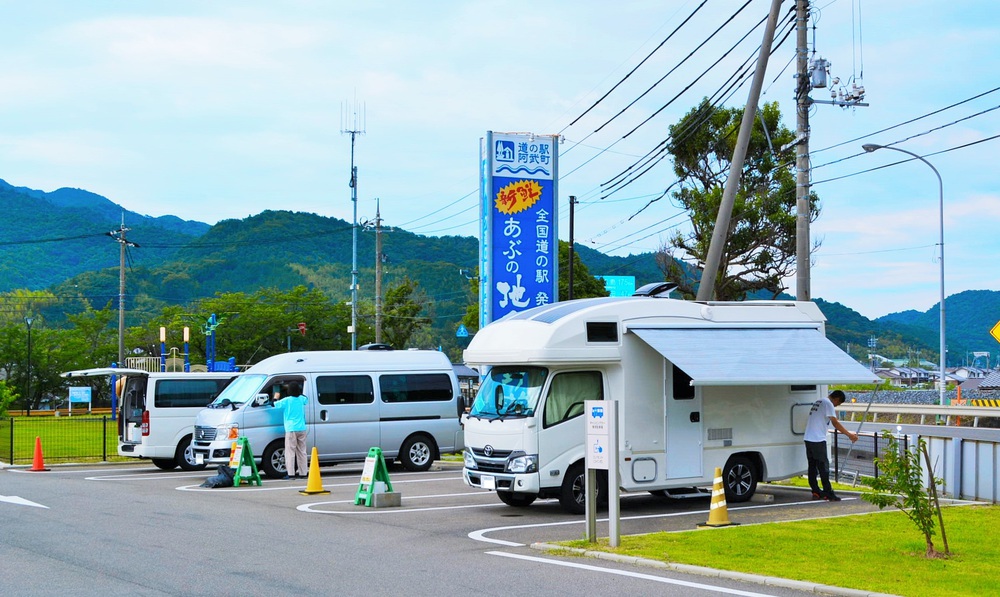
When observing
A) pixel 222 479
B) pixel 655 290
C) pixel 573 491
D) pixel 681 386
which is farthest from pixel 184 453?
pixel 681 386

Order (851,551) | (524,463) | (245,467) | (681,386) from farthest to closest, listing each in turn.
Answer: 1. (245,467)
2. (681,386)
3. (524,463)
4. (851,551)

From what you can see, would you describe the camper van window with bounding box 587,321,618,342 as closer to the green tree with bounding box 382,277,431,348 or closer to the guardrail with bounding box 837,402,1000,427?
the guardrail with bounding box 837,402,1000,427

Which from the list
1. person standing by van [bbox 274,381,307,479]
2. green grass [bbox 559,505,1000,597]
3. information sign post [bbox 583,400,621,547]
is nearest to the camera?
green grass [bbox 559,505,1000,597]

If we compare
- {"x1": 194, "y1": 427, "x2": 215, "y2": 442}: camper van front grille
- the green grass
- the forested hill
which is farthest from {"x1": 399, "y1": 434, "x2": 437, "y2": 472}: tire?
the forested hill

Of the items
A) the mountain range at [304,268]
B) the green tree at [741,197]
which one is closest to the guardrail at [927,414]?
the green tree at [741,197]

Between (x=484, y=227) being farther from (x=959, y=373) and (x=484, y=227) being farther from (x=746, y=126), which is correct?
(x=959, y=373)

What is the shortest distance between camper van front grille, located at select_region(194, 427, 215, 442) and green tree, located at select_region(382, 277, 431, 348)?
52.2 meters

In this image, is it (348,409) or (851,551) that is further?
(348,409)

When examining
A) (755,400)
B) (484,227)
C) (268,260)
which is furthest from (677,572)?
(268,260)

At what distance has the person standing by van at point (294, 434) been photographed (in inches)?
774

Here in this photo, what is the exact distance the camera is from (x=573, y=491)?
1447 centimetres

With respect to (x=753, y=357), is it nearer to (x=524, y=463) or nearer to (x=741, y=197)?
(x=524, y=463)

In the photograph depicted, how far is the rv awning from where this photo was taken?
14109 mm

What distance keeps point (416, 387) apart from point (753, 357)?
370 inches
